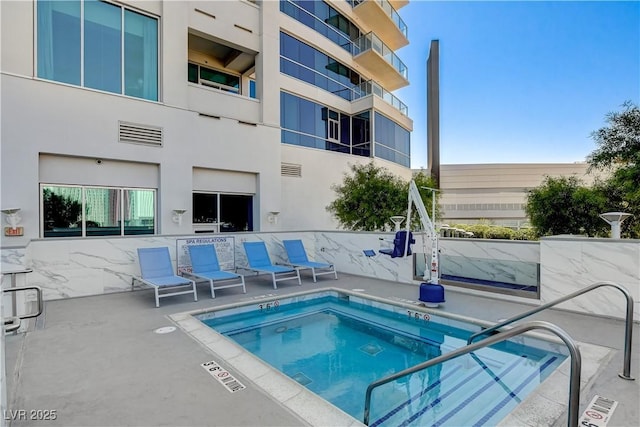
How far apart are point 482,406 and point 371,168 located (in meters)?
10.1

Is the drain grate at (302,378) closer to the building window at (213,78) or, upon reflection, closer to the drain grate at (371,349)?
the drain grate at (371,349)

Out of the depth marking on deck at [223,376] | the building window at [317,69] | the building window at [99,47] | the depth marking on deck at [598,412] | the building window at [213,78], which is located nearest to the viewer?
the depth marking on deck at [598,412]

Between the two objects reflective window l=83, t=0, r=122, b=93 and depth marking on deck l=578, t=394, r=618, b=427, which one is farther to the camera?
reflective window l=83, t=0, r=122, b=93

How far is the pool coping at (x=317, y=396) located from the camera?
106 inches

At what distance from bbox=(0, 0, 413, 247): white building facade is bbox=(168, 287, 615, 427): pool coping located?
4.40m

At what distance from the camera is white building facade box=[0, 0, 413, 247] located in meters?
7.56

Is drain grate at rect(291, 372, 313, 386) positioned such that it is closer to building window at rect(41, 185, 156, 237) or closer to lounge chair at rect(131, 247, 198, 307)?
lounge chair at rect(131, 247, 198, 307)

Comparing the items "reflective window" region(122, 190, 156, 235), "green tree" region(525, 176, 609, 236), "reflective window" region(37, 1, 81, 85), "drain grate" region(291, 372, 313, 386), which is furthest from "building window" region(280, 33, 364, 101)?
"drain grate" region(291, 372, 313, 386)

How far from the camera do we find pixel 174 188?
945cm

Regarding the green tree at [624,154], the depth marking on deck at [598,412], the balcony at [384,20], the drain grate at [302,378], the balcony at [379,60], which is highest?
the balcony at [384,20]

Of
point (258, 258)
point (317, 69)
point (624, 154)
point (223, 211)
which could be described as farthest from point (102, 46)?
point (624, 154)

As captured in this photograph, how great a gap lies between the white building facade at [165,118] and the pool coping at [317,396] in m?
4.40

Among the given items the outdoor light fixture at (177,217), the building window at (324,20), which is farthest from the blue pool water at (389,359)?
the building window at (324,20)

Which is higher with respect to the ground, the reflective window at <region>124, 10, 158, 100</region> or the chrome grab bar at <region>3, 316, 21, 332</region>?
the reflective window at <region>124, 10, 158, 100</region>
